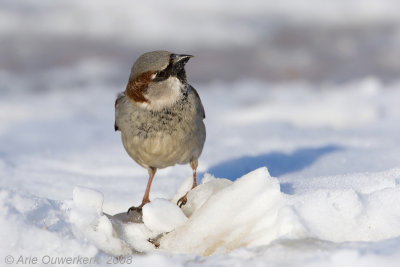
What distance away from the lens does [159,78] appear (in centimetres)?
314

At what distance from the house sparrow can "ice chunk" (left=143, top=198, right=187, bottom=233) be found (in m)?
0.38

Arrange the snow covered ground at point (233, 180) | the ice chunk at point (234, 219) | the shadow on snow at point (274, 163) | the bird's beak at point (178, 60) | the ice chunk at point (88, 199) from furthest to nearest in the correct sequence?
the shadow on snow at point (274, 163)
the bird's beak at point (178, 60)
the ice chunk at point (88, 199)
the ice chunk at point (234, 219)
the snow covered ground at point (233, 180)

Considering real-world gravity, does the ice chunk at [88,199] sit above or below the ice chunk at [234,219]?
above

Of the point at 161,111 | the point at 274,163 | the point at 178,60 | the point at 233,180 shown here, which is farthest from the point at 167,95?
the point at 274,163

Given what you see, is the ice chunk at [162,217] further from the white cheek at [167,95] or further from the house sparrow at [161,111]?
the white cheek at [167,95]

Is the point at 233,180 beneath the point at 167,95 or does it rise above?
beneath

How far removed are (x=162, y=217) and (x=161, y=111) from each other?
734 mm

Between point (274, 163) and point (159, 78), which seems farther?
point (274, 163)

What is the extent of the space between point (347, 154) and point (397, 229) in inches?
93.9

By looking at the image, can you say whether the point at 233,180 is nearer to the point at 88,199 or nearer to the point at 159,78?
the point at 159,78

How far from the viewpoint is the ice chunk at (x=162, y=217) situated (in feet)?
8.61

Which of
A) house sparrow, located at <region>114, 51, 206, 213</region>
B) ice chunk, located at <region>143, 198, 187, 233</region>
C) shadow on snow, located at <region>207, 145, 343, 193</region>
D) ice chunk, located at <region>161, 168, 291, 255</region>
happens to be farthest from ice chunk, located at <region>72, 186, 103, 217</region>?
shadow on snow, located at <region>207, 145, 343, 193</region>

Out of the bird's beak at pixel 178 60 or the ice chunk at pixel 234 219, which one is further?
the bird's beak at pixel 178 60

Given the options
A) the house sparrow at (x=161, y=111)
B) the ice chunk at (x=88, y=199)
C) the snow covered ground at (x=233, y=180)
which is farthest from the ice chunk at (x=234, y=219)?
the house sparrow at (x=161, y=111)
